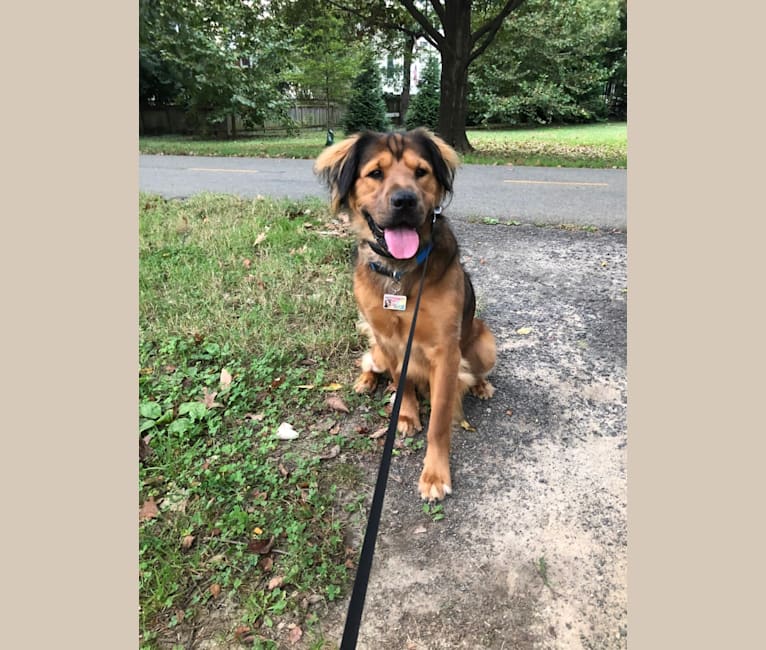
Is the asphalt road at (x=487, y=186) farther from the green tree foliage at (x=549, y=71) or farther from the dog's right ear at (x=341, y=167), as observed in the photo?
the green tree foliage at (x=549, y=71)

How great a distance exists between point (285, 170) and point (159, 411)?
1121 centimetres

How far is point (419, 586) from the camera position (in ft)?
6.97

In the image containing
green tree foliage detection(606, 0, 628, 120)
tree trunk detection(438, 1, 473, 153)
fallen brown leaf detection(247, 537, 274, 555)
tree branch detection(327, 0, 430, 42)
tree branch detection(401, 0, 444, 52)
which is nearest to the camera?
fallen brown leaf detection(247, 537, 274, 555)

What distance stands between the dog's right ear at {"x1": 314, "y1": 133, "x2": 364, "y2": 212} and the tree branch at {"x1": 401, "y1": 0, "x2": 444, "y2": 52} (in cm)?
1336

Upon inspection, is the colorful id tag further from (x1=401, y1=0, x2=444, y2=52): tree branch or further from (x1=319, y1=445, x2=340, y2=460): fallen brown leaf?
(x1=401, y1=0, x2=444, y2=52): tree branch

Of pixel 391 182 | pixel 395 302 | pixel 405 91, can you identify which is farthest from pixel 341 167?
pixel 405 91

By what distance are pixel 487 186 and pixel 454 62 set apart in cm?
688

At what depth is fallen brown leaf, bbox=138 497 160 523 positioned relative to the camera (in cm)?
247

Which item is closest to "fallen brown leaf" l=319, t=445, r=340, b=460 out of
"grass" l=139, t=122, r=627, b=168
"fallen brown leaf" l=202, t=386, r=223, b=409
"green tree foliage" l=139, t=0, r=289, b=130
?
"fallen brown leaf" l=202, t=386, r=223, b=409

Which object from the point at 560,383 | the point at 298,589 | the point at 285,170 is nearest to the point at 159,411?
the point at 298,589

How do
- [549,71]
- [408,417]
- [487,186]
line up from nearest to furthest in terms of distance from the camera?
[408,417], [487,186], [549,71]

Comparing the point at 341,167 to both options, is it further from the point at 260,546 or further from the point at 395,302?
the point at 260,546

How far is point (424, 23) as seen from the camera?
14.5 m

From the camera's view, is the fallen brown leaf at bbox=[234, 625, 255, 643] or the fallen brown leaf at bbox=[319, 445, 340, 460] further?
the fallen brown leaf at bbox=[319, 445, 340, 460]
